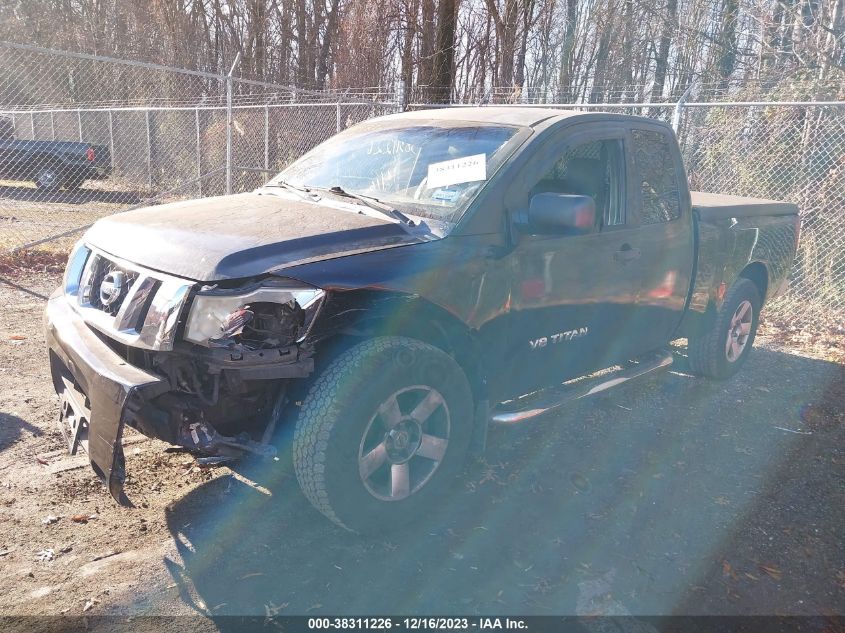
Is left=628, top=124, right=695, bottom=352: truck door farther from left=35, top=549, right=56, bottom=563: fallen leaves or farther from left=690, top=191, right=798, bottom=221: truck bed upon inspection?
left=35, top=549, right=56, bottom=563: fallen leaves

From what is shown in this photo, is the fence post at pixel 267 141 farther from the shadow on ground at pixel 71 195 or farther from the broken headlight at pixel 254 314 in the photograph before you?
the broken headlight at pixel 254 314

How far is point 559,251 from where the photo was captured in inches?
142

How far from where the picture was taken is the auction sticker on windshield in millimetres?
3416

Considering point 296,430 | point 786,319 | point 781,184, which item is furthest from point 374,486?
point 781,184

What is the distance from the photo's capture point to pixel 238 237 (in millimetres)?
2881

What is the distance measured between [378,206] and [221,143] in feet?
41.8

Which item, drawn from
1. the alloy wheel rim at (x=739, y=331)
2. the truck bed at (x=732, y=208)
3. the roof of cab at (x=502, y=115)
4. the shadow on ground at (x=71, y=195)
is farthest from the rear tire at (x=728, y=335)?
the shadow on ground at (x=71, y=195)

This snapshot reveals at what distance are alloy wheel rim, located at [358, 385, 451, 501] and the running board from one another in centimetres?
41

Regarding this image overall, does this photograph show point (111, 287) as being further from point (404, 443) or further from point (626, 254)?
point (626, 254)

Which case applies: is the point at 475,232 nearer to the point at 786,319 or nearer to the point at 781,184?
the point at 786,319

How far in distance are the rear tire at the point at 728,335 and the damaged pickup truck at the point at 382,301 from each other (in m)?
0.94

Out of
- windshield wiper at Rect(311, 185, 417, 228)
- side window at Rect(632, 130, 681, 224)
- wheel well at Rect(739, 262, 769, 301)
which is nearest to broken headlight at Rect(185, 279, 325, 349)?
windshield wiper at Rect(311, 185, 417, 228)

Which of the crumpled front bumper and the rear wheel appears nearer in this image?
the crumpled front bumper

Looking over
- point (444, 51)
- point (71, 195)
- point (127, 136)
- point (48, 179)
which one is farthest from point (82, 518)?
point (127, 136)
